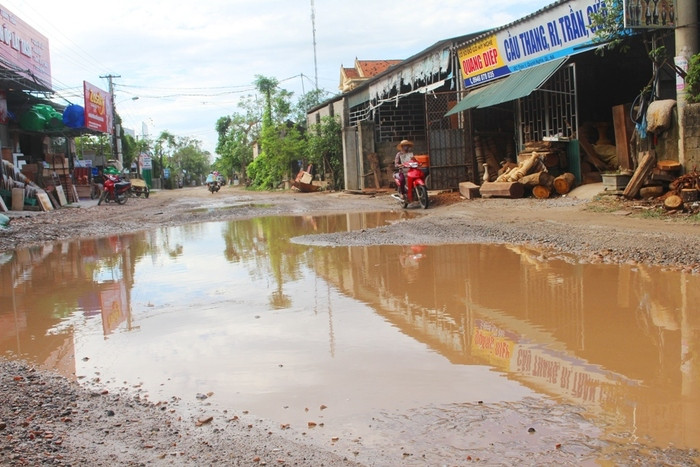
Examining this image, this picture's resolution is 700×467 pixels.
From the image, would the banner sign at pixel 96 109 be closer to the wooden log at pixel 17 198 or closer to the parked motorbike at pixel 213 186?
the parked motorbike at pixel 213 186

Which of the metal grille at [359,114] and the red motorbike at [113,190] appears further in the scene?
the metal grille at [359,114]

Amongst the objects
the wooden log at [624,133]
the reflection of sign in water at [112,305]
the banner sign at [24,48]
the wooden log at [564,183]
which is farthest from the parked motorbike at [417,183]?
the banner sign at [24,48]

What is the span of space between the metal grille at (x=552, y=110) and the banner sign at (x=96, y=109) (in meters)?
19.1

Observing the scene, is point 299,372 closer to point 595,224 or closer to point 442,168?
point 595,224

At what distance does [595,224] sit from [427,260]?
2.88 m

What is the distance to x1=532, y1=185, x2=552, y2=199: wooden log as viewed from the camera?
13531 mm

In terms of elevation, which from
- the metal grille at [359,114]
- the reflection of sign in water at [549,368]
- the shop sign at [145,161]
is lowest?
the reflection of sign in water at [549,368]

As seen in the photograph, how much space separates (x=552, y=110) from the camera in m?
15.1

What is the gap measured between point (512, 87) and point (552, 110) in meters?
1.12

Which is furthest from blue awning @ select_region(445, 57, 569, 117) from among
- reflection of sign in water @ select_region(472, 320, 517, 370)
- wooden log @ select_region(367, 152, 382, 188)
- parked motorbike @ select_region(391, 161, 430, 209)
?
reflection of sign in water @ select_region(472, 320, 517, 370)

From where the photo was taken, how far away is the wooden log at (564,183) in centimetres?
1345

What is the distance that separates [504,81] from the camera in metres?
16.0

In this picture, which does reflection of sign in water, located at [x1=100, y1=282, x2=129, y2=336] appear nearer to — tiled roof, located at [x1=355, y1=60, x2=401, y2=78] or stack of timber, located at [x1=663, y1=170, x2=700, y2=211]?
stack of timber, located at [x1=663, y1=170, x2=700, y2=211]

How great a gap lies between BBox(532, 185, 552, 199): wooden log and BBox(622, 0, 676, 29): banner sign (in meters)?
3.95
